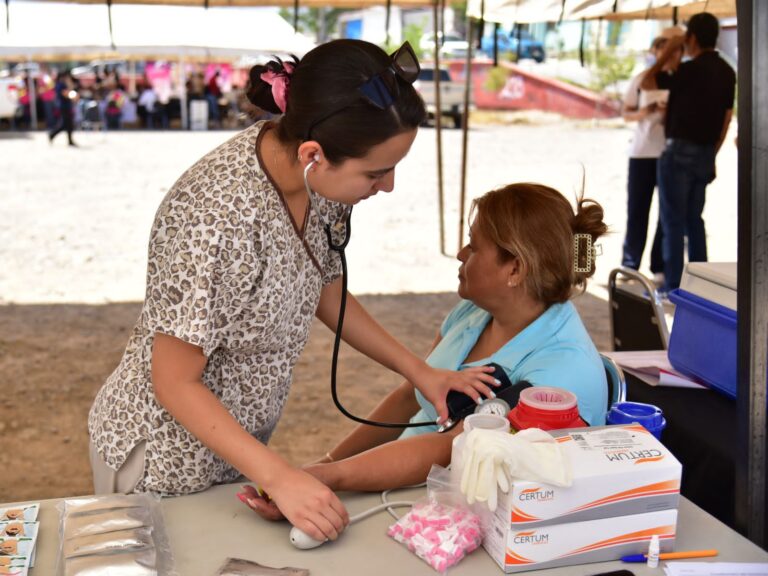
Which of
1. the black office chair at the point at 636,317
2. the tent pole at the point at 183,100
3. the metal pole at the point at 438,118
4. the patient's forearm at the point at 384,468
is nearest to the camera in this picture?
the patient's forearm at the point at 384,468

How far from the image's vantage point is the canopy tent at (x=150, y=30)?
21.5 feet

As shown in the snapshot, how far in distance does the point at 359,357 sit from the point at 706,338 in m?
2.76

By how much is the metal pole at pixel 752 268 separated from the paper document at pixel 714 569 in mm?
263

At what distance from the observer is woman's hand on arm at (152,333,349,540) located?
1271 mm

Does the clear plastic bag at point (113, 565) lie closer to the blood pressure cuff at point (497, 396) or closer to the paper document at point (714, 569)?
the blood pressure cuff at point (497, 396)

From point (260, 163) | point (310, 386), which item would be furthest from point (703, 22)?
point (260, 163)

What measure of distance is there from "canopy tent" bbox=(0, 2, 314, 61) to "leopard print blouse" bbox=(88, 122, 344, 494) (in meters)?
5.28

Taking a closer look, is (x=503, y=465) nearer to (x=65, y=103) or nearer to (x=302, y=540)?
(x=302, y=540)

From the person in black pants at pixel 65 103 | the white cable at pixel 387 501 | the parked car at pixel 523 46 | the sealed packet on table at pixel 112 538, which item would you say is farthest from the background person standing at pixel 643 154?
the parked car at pixel 523 46

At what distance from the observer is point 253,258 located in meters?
1.33

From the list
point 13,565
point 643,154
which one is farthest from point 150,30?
point 13,565

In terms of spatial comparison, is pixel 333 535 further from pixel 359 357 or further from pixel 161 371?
pixel 359 357

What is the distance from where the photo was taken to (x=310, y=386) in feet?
13.9

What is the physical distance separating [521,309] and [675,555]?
0.68 meters
